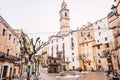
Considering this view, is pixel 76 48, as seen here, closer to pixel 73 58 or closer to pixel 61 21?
pixel 73 58

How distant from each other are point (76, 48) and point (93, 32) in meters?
10.9

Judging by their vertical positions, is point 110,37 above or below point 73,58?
above

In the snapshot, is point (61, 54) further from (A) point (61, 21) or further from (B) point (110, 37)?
(B) point (110, 37)

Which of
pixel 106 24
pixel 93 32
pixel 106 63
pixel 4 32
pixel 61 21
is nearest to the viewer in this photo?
pixel 4 32

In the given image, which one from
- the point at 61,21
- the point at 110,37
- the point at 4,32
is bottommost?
the point at 4,32

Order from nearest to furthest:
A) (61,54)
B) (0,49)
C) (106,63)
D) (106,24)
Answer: (0,49), (106,63), (106,24), (61,54)

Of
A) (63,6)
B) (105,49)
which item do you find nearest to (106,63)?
(105,49)

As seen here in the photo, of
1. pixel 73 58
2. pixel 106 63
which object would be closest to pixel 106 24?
pixel 106 63

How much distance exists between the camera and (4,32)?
57.3 feet

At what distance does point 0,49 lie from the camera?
1577cm

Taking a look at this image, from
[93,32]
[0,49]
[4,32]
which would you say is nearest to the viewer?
[0,49]

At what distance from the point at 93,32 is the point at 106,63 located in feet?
49.8

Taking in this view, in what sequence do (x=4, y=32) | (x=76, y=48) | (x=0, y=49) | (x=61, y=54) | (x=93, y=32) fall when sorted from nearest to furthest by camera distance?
1. (x=0, y=49)
2. (x=4, y=32)
3. (x=93, y=32)
4. (x=76, y=48)
5. (x=61, y=54)

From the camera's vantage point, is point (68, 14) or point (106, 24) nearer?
point (106, 24)
